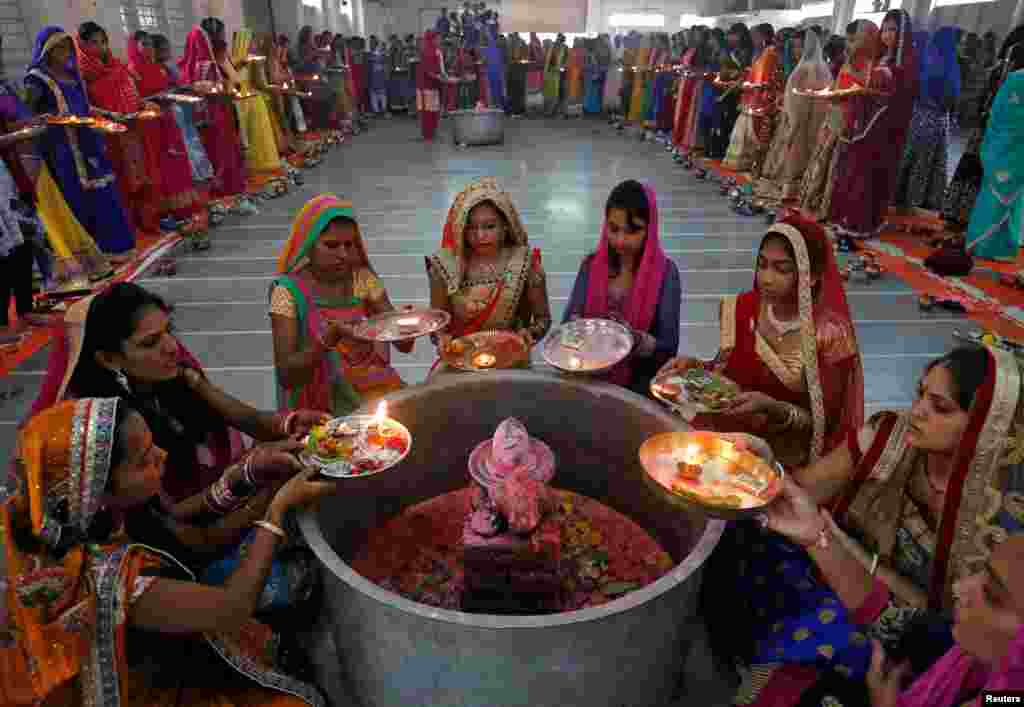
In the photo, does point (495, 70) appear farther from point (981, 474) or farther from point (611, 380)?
point (981, 474)

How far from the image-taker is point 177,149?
7859 millimetres

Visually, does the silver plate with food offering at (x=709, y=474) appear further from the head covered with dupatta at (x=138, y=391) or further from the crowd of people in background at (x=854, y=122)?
the crowd of people in background at (x=854, y=122)

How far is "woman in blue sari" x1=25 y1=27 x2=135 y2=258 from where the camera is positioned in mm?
5637

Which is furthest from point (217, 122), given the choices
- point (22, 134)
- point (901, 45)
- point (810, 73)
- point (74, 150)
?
point (901, 45)

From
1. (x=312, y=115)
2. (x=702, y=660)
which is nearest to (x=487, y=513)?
(x=702, y=660)

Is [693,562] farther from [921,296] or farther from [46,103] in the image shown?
[46,103]

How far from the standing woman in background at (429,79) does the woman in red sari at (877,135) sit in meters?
9.03

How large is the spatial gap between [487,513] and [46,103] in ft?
19.6

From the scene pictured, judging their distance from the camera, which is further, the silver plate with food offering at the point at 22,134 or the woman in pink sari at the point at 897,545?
the silver plate with food offering at the point at 22,134

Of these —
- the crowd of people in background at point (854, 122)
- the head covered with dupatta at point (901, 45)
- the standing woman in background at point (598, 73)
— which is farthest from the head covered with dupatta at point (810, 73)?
the standing woman in background at point (598, 73)

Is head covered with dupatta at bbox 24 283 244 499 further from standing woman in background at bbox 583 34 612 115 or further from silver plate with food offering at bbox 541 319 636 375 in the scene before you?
standing woman in background at bbox 583 34 612 115

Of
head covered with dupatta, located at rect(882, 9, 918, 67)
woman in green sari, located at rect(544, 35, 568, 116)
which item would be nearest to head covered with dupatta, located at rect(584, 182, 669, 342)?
head covered with dupatta, located at rect(882, 9, 918, 67)

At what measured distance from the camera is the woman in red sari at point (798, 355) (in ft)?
8.43

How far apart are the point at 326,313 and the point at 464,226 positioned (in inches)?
29.9
